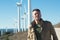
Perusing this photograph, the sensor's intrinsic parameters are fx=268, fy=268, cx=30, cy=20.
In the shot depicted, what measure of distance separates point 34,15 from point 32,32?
0.27 m

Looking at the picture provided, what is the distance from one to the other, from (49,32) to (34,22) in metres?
0.28

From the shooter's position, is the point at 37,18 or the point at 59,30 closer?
the point at 37,18

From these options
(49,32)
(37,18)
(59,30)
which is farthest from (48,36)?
(59,30)

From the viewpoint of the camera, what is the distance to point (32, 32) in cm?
400

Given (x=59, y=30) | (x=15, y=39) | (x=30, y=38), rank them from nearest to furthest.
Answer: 1. (x=30, y=38)
2. (x=59, y=30)
3. (x=15, y=39)

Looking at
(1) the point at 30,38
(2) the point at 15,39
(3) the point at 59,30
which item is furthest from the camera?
(2) the point at 15,39

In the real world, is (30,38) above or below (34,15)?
below

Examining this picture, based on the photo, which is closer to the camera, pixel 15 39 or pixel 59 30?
pixel 59 30

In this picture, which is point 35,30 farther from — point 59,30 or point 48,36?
point 59,30

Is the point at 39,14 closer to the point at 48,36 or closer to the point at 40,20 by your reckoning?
the point at 40,20

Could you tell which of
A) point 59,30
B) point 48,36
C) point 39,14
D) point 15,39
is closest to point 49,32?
point 48,36

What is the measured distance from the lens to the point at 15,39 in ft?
92.2

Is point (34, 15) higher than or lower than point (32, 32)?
higher

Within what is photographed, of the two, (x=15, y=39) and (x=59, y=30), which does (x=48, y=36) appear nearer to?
(x=59, y=30)
